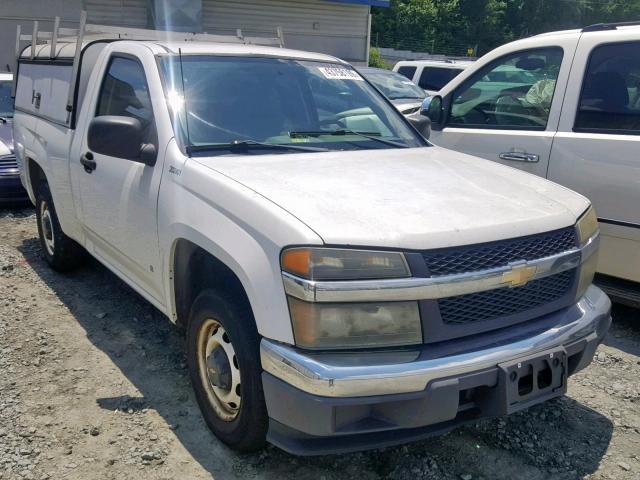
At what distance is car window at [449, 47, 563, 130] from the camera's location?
477 cm

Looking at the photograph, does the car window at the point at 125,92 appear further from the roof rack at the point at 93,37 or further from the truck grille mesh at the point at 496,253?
the truck grille mesh at the point at 496,253

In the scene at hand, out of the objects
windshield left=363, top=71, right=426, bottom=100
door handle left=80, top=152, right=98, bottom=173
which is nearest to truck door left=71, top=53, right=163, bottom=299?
door handle left=80, top=152, right=98, bottom=173

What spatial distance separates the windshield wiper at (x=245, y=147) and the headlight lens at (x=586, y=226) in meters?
1.37

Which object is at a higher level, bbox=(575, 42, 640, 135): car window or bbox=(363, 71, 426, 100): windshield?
bbox=(575, 42, 640, 135): car window

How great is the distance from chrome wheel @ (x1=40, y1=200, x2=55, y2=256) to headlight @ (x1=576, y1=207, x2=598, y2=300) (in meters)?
4.14

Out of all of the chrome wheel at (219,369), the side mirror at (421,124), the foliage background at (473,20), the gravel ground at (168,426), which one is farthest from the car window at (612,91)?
the foliage background at (473,20)

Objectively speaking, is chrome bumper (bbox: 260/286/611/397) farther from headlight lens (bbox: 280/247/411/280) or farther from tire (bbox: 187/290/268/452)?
headlight lens (bbox: 280/247/411/280)

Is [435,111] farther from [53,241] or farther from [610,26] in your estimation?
[53,241]

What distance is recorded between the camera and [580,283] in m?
3.06

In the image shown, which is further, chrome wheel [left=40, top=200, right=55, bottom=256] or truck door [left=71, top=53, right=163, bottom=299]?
chrome wheel [left=40, top=200, right=55, bottom=256]

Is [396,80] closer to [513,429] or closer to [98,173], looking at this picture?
[98,173]

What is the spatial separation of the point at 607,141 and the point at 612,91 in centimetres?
38

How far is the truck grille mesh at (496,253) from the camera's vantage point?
8.33 ft

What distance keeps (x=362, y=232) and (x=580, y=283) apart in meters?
1.22
